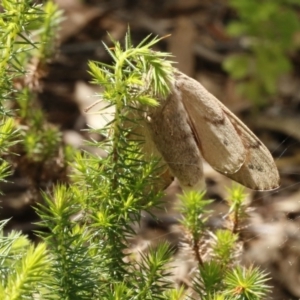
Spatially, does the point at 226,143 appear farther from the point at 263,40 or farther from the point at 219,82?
the point at 219,82

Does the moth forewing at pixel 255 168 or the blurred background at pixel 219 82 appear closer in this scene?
the moth forewing at pixel 255 168

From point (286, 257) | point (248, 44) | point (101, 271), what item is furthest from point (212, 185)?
point (101, 271)

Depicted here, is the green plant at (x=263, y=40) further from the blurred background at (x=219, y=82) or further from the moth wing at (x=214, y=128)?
the moth wing at (x=214, y=128)

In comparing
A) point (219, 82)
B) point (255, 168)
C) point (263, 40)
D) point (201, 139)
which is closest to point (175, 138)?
point (201, 139)

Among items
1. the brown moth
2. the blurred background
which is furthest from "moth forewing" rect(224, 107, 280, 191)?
the blurred background

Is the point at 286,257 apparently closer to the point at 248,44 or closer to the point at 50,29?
the point at 50,29

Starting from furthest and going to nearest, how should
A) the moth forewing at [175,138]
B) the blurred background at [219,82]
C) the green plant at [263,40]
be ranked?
1. the green plant at [263,40]
2. the blurred background at [219,82]
3. the moth forewing at [175,138]

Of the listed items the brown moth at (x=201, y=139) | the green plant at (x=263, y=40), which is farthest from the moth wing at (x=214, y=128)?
the green plant at (x=263, y=40)
